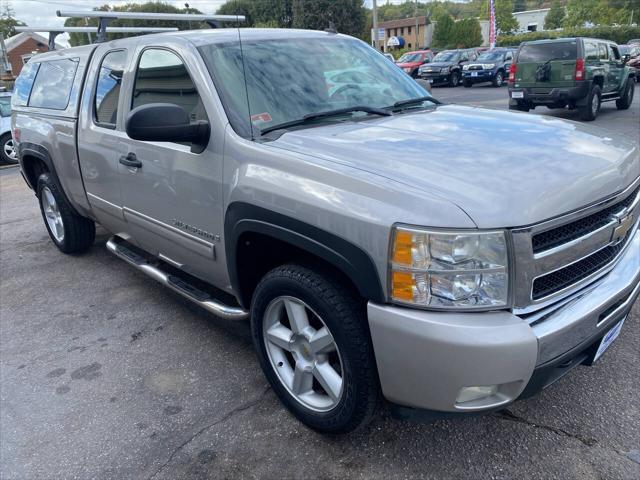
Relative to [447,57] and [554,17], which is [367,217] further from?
[554,17]

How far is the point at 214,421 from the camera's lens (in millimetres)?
2848

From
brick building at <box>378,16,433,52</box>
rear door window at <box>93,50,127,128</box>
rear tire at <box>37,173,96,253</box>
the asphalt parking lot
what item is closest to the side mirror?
rear door window at <box>93,50,127,128</box>

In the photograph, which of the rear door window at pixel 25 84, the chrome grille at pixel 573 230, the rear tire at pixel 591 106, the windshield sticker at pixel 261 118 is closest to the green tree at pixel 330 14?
the rear tire at pixel 591 106

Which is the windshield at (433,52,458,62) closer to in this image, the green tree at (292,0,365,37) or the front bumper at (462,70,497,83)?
the front bumper at (462,70,497,83)

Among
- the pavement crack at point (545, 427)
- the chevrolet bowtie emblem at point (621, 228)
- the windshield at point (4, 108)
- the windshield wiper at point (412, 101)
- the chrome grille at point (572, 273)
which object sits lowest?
the pavement crack at point (545, 427)

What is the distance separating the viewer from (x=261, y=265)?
294 centimetres

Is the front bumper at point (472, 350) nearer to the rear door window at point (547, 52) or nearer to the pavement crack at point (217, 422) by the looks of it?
the pavement crack at point (217, 422)

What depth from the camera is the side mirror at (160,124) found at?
262cm

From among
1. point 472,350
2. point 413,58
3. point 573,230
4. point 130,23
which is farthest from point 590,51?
point 130,23

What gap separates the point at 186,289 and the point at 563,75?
12.0 meters

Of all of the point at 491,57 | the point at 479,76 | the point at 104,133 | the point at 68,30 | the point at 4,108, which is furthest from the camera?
the point at 491,57

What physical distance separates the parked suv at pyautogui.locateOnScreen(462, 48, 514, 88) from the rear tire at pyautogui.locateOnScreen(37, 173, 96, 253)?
2300 centimetres

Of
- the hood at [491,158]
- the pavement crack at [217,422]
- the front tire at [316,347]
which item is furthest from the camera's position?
the pavement crack at [217,422]

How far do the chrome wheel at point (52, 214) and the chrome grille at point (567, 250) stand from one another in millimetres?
4641
